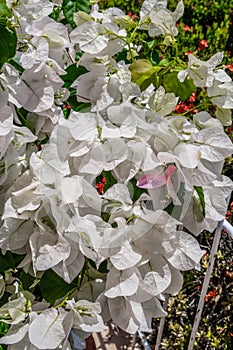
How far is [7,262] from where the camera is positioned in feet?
3.10

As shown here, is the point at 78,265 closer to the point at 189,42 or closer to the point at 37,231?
the point at 37,231

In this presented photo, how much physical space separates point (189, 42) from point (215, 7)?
698mm

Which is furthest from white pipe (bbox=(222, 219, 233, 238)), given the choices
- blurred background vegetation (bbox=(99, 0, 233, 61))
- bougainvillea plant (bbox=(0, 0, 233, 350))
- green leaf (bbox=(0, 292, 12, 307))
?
blurred background vegetation (bbox=(99, 0, 233, 61))

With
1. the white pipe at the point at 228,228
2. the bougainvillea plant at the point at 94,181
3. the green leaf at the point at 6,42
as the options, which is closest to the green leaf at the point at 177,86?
the bougainvillea plant at the point at 94,181

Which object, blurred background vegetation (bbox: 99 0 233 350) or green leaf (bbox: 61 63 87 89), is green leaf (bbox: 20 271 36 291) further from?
blurred background vegetation (bbox: 99 0 233 350)

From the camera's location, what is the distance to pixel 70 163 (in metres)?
0.84

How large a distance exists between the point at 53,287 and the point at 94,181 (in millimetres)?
191

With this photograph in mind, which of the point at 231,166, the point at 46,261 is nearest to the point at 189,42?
the point at 231,166

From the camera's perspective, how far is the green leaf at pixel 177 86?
3.14 ft

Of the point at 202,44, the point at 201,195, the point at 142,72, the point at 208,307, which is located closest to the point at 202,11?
the point at 202,44

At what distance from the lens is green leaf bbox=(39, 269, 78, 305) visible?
0.92m

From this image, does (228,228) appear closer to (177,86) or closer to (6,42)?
(177,86)

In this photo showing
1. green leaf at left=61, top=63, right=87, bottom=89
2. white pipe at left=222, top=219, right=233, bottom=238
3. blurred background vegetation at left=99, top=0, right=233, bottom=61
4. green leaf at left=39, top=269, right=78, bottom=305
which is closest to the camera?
green leaf at left=39, top=269, right=78, bottom=305

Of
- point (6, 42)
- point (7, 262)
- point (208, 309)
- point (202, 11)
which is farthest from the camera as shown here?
point (202, 11)
